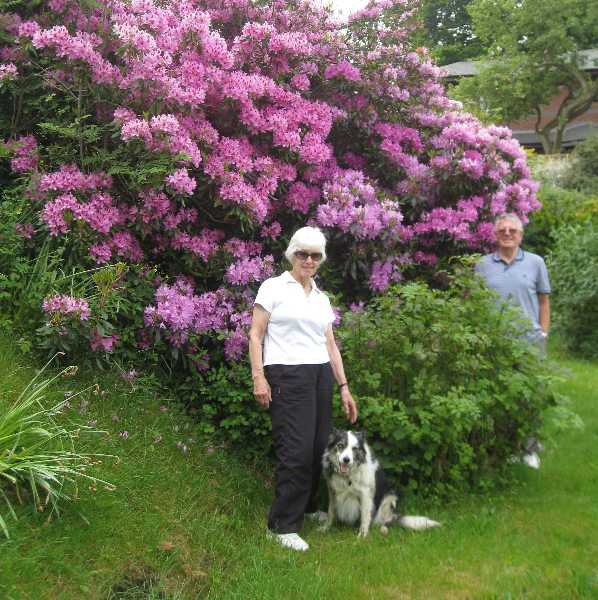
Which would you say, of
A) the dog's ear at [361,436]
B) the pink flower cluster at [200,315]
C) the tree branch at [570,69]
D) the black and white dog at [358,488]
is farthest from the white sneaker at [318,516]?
the tree branch at [570,69]

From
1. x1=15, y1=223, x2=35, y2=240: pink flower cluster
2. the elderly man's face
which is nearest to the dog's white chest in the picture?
the elderly man's face

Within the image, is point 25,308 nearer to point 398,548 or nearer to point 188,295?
point 188,295

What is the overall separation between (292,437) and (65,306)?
1.78 metres

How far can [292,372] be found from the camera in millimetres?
3854

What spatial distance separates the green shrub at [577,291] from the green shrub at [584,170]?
586 centimetres

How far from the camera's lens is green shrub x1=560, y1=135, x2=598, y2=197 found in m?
14.6

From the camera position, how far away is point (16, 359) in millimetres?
4211

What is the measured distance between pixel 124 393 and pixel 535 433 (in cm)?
298

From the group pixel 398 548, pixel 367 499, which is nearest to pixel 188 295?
pixel 367 499

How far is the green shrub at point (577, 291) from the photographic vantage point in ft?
27.4

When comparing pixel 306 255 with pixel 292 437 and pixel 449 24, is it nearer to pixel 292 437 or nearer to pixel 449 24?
pixel 292 437

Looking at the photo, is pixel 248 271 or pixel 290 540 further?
pixel 248 271

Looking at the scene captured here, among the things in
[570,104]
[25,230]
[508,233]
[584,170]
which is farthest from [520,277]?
[570,104]

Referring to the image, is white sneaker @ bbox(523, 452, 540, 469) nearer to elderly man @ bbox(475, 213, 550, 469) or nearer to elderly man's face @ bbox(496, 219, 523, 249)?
elderly man @ bbox(475, 213, 550, 469)
